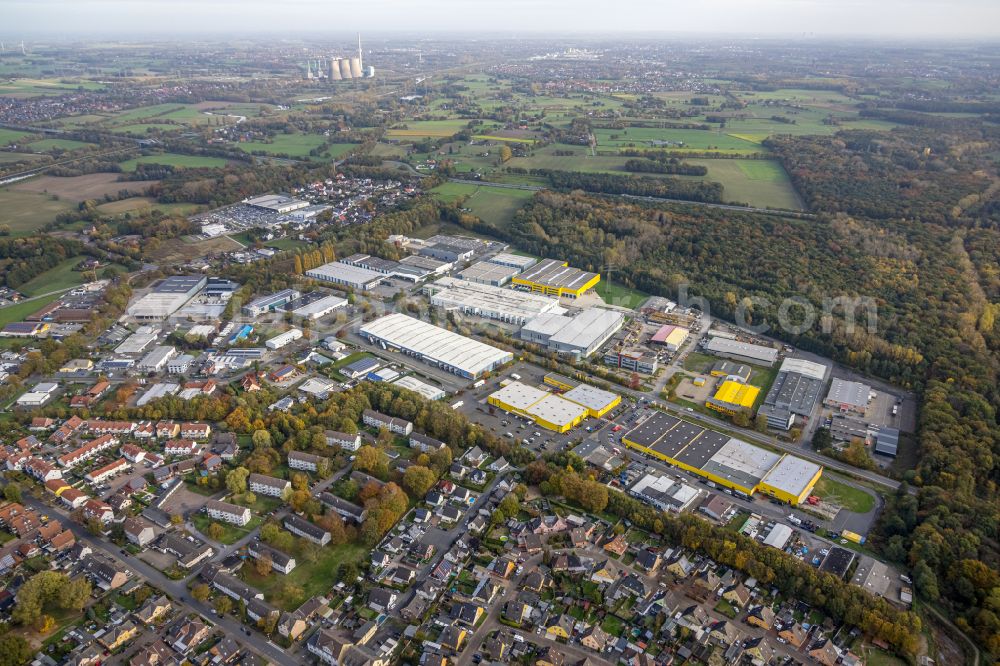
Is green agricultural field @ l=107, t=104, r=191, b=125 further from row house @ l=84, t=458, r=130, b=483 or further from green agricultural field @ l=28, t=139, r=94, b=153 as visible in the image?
row house @ l=84, t=458, r=130, b=483

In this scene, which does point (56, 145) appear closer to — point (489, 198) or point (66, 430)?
point (489, 198)

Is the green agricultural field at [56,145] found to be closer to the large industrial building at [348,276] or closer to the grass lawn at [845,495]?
the large industrial building at [348,276]

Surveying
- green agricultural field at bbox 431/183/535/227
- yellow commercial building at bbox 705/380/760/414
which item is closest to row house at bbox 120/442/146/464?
yellow commercial building at bbox 705/380/760/414

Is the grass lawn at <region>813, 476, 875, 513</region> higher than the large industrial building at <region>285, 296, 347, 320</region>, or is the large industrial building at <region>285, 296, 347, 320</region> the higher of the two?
the large industrial building at <region>285, 296, 347, 320</region>

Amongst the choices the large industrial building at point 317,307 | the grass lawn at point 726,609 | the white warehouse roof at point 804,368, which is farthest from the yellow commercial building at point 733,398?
the large industrial building at point 317,307

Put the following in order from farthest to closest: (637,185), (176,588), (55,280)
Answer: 1. (637,185)
2. (55,280)
3. (176,588)

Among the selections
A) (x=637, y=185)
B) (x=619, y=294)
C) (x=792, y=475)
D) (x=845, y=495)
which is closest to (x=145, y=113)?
(x=637, y=185)
